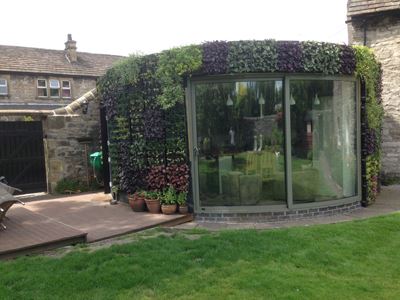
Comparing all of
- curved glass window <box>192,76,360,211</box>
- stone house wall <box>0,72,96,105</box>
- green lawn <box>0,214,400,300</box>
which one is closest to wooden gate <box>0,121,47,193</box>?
curved glass window <box>192,76,360,211</box>

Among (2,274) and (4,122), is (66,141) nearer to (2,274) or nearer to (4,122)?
(4,122)

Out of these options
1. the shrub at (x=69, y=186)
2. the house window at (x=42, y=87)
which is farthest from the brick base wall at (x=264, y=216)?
the house window at (x=42, y=87)

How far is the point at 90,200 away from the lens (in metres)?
9.04

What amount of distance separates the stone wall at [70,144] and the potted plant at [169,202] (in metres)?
4.52

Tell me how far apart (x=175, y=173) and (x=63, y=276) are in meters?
3.11

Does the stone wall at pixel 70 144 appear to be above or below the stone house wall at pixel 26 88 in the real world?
below

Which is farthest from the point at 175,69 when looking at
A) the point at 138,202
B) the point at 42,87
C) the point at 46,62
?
the point at 46,62

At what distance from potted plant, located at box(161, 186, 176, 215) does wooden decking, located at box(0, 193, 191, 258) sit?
0.15m

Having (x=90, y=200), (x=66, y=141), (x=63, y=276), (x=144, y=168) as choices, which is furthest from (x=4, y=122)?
(x=63, y=276)

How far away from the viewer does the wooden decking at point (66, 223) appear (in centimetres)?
539

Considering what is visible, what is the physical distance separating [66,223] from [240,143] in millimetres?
3268

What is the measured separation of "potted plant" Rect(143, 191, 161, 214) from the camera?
282 inches

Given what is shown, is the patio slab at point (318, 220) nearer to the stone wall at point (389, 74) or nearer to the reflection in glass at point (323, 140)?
the reflection in glass at point (323, 140)

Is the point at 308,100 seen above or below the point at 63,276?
above
